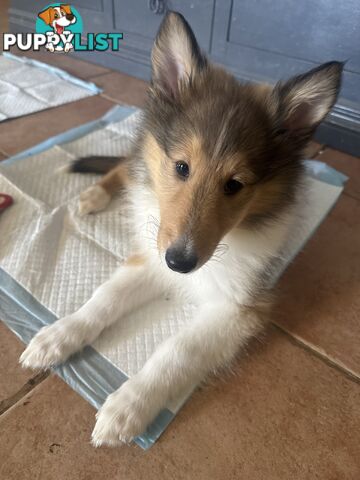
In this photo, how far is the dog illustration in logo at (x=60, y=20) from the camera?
4738mm

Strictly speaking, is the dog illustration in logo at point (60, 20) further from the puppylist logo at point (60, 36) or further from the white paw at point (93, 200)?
the white paw at point (93, 200)

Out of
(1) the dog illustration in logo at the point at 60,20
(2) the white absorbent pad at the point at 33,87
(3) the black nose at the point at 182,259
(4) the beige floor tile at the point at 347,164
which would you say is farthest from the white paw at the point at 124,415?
(1) the dog illustration in logo at the point at 60,20

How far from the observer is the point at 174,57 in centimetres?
162

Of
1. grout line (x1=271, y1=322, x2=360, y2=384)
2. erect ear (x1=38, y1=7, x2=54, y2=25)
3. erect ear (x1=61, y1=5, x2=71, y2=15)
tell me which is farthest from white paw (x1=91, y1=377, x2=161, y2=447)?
erect ear (x1=38, y1=7, x2=54, y2=25)

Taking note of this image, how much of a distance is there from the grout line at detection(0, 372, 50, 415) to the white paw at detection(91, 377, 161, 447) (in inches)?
12.3

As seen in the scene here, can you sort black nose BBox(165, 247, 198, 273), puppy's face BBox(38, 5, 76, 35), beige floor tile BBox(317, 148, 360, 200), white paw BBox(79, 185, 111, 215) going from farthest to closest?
puppy's face BBox(38, 5, 76, 35) → beige floor tile BBox(317, 148, 360, 200) → white paw BBox(79, 185, 111, 215) → black nose BBox(165, 247, 198, 273)

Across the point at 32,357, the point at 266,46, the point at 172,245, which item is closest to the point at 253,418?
the point at 172,245

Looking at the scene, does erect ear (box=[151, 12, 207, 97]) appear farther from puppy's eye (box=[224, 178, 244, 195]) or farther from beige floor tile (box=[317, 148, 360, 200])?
beige floor tile (box=[317, 148, 360, 200])

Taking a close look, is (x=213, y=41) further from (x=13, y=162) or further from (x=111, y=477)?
(x=111, y=477)

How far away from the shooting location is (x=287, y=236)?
1.89 m

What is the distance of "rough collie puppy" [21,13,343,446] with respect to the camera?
1.39 metres

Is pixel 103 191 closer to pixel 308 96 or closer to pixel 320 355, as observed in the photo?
pixel 308 96

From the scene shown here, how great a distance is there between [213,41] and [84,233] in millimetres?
2517

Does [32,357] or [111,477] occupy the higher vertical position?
[32,357]
